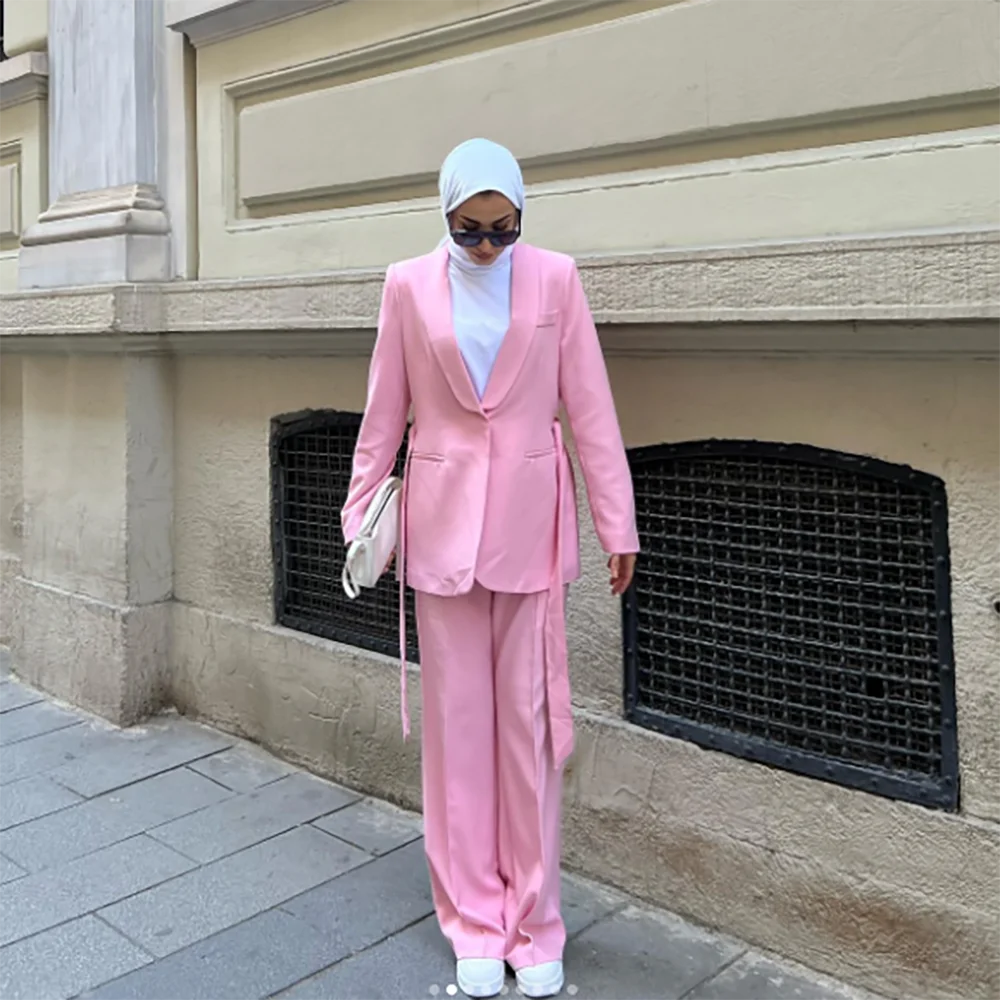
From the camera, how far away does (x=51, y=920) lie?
335 centimetres

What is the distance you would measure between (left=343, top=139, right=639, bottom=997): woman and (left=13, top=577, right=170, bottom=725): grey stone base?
7.60ft

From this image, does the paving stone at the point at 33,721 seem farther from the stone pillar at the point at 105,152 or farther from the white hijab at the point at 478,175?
the white hijab at the point at 478,175

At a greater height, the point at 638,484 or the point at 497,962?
the point at 638,484

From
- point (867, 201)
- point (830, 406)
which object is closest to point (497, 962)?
point (830, 406)

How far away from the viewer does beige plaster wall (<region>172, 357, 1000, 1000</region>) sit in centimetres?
275

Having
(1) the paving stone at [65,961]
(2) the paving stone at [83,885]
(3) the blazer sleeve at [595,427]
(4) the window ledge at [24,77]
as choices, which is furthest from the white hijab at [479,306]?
(4) the window ledge at [24,77]

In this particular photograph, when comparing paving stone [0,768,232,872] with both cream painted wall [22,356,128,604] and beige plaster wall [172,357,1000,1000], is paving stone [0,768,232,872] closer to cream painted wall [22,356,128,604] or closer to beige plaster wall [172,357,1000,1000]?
beige plaster wall [172,357,1000,1000]

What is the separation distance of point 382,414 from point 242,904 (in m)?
1.55

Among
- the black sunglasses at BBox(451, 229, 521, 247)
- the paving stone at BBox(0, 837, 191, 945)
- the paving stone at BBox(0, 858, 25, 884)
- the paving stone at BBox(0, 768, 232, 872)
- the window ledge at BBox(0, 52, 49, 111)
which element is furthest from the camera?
the window ledge at BBox(0, 52, 49, 111)

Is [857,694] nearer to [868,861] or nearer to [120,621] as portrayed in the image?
[868,861]

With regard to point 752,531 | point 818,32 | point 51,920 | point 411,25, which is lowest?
point 51,920

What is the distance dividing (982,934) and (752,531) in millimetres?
1150

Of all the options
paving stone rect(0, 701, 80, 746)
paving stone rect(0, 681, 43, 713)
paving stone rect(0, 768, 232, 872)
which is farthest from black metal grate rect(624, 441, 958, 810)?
paving stone rect(0, 681, 43, 713)

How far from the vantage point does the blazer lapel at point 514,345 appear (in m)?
2.82
